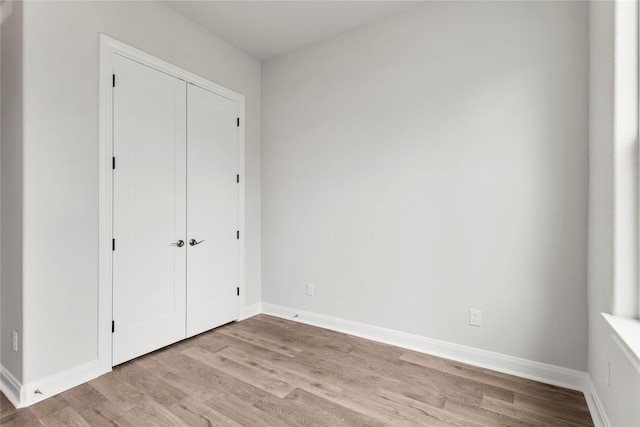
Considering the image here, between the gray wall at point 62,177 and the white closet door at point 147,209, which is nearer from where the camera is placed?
the gray wall at point 62,177

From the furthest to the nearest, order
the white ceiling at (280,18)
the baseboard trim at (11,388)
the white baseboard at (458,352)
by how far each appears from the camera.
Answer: the white ceiling at (280,18) → the white baseboard at (458,352) → the baseboard trim at (11,388)

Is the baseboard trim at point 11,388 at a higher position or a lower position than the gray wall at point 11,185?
lower

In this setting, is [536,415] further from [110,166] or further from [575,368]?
[110,166]

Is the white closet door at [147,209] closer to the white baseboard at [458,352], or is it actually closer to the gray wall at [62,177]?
the gray wall at [62,177]

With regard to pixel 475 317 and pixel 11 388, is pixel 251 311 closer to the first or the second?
pixel 11 388

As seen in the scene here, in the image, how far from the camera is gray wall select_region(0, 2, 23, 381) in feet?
6.35

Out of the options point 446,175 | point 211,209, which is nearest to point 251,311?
point 211,209

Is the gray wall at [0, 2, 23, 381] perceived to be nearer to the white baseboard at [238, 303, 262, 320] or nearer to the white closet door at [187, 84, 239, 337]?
the white closet door at [187, 84, 239, 337]

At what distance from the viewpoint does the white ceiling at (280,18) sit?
8.68 ft

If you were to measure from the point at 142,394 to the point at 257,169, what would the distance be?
2.34m

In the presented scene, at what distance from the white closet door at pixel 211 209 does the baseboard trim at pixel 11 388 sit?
1.15 metres

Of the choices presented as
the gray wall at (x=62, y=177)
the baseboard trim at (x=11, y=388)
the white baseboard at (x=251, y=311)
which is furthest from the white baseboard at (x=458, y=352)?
the baseboard trim at (x=11, y=388)

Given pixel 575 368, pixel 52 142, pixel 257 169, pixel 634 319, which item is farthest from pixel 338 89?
pixel 575 368

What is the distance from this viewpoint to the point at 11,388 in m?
1.99
